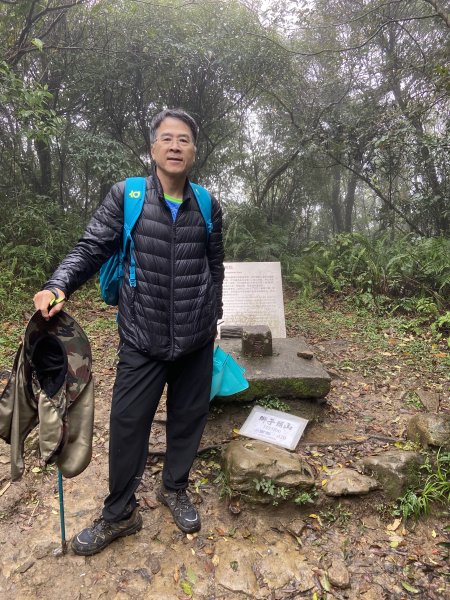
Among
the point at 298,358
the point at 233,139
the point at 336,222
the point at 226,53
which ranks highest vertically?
the point at 226,53

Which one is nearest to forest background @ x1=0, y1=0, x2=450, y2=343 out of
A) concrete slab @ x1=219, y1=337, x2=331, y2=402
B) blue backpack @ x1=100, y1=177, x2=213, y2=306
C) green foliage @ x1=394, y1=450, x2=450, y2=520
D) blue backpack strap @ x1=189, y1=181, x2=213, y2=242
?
concrete slab @ x1=219, y1=337, x2=331, y2=402

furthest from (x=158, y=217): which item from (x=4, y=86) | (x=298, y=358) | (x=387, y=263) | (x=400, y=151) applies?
(x=400, y=151)

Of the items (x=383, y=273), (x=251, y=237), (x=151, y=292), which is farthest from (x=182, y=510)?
(x=251, y=237)

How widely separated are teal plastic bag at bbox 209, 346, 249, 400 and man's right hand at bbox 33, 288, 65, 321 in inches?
49.7

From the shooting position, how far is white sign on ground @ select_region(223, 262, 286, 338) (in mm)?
5047

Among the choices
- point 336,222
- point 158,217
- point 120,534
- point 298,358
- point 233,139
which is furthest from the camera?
point 336,222

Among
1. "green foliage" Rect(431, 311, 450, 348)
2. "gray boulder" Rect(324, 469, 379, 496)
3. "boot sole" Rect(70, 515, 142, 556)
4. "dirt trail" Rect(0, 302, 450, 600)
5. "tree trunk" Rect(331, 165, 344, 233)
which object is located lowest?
"dirt trail" Rect(0, 302, 450, 600)

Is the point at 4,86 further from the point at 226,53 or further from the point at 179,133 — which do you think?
the point at 226,53

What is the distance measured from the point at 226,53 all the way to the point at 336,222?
27.7 feet

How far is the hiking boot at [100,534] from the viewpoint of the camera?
7.11ft

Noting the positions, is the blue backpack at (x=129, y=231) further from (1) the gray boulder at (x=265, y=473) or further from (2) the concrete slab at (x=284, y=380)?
(2) the concrete slab at (x=284, y=380)

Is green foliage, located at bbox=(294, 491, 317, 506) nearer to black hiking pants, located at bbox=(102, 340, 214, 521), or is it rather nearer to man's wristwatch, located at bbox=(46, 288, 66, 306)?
black hiking pants, located at bbox=(102, 340, 214, 521)

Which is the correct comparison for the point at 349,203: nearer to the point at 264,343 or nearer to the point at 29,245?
the point at 29,245

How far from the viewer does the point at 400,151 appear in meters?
8.70
